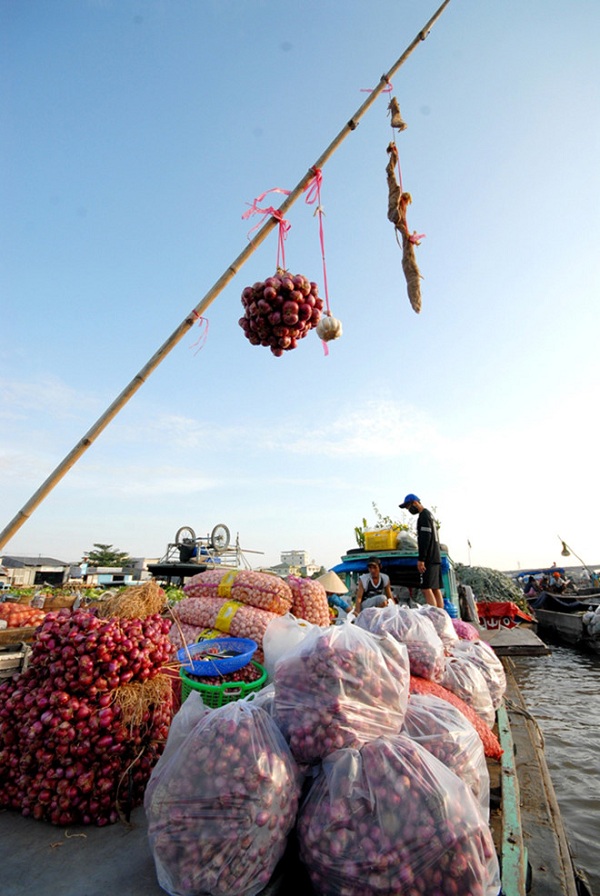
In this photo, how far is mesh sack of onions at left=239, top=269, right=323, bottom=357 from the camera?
7.54 ft

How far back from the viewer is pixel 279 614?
3.99 metres

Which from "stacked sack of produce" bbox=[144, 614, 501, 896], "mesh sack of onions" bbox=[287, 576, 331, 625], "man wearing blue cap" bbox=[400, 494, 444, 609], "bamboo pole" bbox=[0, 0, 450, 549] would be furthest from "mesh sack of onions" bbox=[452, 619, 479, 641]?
"bamboo pole" bbox=[0, 0, 450, 549]

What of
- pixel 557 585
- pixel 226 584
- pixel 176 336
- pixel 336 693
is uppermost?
pixel 176 336

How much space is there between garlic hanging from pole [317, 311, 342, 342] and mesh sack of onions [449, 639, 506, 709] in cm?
292

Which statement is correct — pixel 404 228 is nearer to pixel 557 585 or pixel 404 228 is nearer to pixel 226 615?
pixel 226 615

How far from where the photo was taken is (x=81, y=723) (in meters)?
1.96

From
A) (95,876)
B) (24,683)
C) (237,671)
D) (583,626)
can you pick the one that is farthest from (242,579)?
(583,626)

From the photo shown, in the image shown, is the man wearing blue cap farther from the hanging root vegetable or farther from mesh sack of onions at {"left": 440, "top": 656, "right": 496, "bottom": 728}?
the hanging root vegetable

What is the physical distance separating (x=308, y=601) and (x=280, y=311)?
115 inches

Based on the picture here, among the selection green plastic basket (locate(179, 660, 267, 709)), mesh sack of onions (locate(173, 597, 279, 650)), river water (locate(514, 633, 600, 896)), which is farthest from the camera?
river water (locate(514, 633, 600, 896))

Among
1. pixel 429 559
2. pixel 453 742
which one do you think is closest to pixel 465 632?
pixel 429 559

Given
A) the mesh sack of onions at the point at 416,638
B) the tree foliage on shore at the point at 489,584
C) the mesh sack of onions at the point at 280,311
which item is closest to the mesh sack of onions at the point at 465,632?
the mesh sack of onions at the point at 416,638

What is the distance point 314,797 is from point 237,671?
1.43 meters

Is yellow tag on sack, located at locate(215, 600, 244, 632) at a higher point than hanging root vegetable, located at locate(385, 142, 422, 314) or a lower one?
lower
